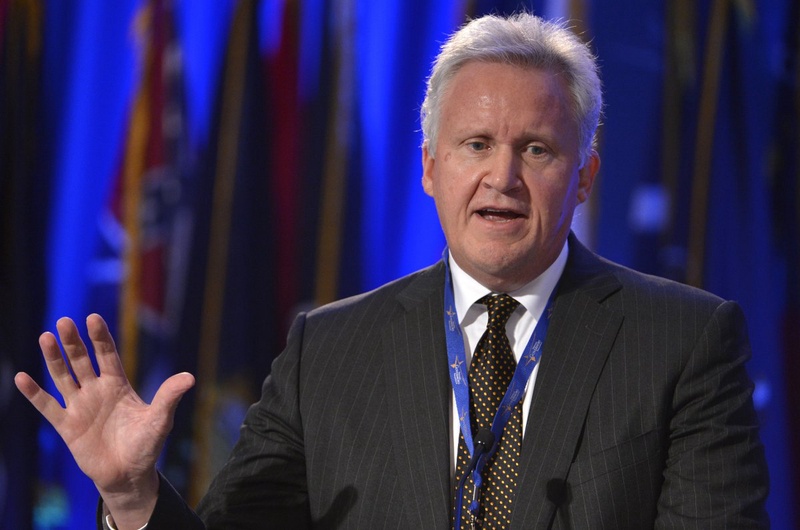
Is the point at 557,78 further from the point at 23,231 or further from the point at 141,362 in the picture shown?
the point at 23,231

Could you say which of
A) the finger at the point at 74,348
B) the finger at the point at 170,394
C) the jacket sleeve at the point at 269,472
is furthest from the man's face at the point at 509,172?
the finger at the point at 74,348

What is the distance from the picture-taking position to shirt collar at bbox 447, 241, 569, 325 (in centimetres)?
172

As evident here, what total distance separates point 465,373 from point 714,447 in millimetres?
429

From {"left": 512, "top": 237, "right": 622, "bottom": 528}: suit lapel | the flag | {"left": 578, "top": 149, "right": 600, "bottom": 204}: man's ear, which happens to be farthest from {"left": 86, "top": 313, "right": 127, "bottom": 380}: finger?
the flag

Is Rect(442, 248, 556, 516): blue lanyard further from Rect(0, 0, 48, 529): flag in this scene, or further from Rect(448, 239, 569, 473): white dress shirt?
Rect(0, 0, 48, 529): flag

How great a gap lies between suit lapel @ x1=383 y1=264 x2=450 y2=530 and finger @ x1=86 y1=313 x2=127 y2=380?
48cm

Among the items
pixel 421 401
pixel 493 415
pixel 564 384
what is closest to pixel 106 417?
pixel 421 401

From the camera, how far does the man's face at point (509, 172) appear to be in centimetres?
165

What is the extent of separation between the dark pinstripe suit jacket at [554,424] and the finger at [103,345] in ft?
0.71

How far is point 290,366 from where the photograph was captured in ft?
5.88

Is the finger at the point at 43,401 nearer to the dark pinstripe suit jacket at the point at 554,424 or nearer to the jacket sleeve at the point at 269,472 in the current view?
the dark pinstripe suit jacket at the point at 554,424

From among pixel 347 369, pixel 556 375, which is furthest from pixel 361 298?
pixel 556 375

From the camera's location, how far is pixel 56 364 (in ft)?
4.87

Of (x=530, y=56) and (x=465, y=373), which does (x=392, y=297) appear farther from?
(x=530, y=56)
